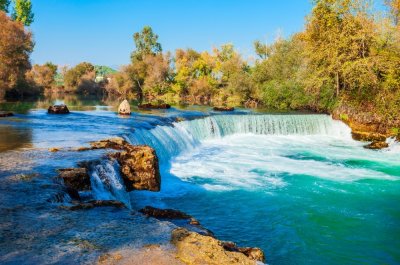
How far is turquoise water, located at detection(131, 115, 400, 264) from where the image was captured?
8227 mm

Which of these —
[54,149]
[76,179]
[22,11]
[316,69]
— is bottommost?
[76,179]

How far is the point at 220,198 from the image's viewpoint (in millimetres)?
11117

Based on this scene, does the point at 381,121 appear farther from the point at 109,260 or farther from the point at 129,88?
the point at 129,88

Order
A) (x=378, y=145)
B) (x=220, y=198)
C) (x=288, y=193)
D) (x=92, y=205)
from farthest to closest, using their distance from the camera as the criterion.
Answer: (x=378, y=145) → (x=288, y=193) → (x=220, y=198) → (x=92, y=205)

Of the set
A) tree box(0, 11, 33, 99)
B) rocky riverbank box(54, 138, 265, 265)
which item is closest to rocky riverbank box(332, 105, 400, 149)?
rocky riverbank box(54, 138, 265, 265)

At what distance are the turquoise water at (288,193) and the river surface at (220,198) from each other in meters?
0.04

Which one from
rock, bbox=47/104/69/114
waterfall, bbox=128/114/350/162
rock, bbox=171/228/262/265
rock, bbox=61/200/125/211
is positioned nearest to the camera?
rock, bbox=171/228/262/265

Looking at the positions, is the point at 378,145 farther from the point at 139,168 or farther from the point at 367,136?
the point at 139,168

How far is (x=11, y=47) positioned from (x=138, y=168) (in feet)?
105

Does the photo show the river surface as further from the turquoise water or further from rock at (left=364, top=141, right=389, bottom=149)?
rock at (left=364, top=141, right=389, bottom=149)

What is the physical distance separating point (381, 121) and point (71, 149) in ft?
66.4

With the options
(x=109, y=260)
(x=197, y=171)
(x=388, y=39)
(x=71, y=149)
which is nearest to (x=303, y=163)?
(x=197, y=171)

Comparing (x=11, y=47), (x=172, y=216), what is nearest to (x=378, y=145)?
(x=172, y=216)

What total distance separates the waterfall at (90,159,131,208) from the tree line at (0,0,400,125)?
66.0ft
